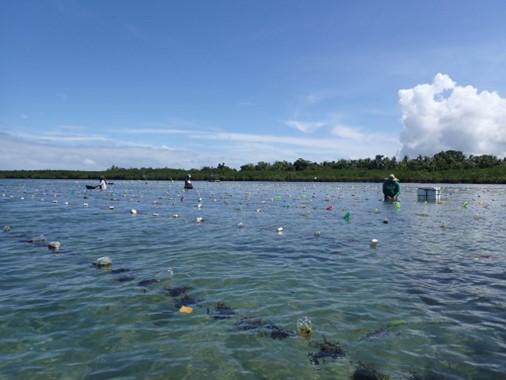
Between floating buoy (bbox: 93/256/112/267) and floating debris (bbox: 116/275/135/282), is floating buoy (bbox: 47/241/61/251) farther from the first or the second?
floating debris (bbox: 116/275/135/282)

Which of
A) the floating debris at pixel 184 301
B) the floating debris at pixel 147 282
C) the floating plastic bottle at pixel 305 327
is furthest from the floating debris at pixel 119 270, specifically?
the floating plastic bottle at pixel 305 327

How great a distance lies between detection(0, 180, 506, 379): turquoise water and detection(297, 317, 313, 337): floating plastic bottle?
10 cm

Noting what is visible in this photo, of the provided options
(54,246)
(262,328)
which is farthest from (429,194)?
(262,328)

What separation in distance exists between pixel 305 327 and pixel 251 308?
151cm

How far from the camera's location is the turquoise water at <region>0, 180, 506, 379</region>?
588 centimetres

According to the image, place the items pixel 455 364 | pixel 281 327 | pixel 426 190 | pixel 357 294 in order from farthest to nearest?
1. pixel 426 190
2. pixel 357 294
3. pixel 281 327
4. pixel 455 364

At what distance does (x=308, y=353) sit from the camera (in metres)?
6.20

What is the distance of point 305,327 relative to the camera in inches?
277

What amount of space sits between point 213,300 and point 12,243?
11.1m

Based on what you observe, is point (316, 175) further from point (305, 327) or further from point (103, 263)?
point (305, 327)

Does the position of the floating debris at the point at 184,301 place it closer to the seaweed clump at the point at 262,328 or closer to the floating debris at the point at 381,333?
the seaweed clump at the point at 262,328

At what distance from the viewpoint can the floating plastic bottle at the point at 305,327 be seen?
6.95 m

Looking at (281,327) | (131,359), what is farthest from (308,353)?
(131,359)

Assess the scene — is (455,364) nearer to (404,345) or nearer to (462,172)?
(404,345)
